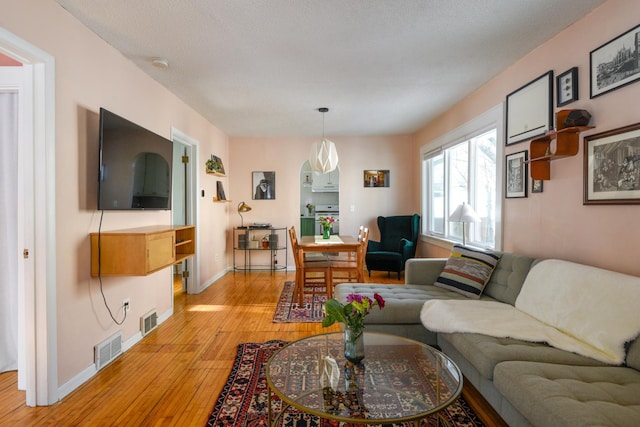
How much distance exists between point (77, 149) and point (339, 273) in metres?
4.00

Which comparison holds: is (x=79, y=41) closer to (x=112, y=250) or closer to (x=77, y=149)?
(x=77, y=149)

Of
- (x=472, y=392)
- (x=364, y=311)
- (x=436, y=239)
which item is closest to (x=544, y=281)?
(x=472, y=392)

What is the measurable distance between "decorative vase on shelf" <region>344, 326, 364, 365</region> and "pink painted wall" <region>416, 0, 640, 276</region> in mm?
1667

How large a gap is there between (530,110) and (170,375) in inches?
137

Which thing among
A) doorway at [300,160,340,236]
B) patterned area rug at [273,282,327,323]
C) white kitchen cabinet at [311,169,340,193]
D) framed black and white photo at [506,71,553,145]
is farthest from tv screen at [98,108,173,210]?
white kitchen cabinet at [311,169,340,193]

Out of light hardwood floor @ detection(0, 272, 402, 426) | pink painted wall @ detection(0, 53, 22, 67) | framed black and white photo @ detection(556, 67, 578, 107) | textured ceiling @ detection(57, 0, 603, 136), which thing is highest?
textured ceiling @ detection(57, 0, 603, 136)

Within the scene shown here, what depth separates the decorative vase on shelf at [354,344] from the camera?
1729mm

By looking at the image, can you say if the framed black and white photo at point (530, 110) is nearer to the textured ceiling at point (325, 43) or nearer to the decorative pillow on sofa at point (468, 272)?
the textured ceiling at point (325, 43)

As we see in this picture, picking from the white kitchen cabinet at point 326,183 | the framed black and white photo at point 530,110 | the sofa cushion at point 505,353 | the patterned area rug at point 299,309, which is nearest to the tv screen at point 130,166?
the patterned area rug at point 299,309

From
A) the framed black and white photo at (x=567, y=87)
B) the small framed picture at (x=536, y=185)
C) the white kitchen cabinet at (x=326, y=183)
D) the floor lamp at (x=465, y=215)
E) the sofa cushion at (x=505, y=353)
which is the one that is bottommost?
the sofa cushion at (x=505, y=353)

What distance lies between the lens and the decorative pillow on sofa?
284 centimetres

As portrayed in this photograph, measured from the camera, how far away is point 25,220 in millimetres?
2066

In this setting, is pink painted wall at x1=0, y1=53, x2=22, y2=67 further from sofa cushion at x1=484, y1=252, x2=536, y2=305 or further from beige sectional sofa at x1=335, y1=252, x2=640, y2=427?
sofa cushion at x1=484, y1=252, x2=536, y2=305

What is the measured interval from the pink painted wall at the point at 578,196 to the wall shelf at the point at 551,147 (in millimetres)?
63
